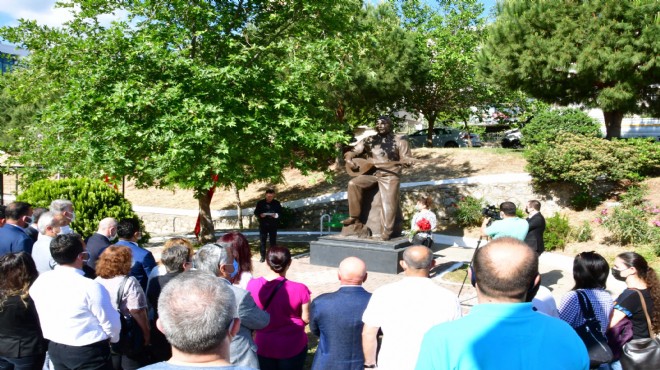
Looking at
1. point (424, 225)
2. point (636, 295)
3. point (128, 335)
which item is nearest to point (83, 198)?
point (424, 225)

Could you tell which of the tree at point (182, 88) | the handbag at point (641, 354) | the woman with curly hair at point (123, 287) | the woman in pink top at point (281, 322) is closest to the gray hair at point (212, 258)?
the woman in pink top at point (281, 322)

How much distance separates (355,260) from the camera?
378cm

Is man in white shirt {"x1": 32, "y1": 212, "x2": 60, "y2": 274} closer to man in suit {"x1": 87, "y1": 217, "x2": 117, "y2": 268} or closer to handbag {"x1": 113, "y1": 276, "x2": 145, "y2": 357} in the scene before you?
man in suit {"x1": 87, "y1": 217, "x2": 117, "y2": 268}

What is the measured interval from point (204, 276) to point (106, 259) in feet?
7.05

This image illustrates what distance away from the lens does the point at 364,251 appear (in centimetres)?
1026

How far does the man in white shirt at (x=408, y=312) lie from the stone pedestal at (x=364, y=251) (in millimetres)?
6468

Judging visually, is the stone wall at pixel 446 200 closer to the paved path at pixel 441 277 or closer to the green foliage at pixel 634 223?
the green foliage at pixel 634 223

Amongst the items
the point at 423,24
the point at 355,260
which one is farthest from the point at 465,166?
the point at 355,260

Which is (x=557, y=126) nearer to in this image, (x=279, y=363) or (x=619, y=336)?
(x=619, y=336)

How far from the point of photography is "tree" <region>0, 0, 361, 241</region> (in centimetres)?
1030

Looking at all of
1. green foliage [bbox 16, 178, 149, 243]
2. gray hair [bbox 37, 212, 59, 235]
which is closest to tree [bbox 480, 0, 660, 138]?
green foliage [bbox 16, 178, 149, 243]

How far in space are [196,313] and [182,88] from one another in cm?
938

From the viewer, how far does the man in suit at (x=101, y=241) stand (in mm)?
5105

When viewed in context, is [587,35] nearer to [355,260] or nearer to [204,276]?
[355,260]
